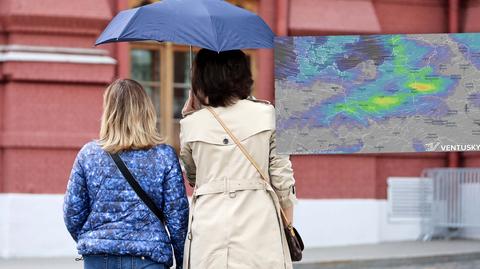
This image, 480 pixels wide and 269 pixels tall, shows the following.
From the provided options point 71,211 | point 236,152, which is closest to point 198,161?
point 236,152

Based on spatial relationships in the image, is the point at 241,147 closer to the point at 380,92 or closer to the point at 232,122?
the point at 232,122

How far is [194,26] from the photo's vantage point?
5109mm

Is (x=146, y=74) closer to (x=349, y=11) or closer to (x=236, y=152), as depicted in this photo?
(x=349, y=11)

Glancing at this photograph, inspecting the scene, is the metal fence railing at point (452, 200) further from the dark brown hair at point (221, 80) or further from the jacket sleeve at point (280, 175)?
the dark brown hair at point (221, 80)

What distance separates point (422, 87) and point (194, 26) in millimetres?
1211

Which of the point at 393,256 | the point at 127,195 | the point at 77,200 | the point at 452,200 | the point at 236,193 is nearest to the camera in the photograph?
the point at 236,193

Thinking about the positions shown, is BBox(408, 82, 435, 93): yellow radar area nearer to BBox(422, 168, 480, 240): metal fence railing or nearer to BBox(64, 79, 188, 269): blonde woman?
BBox(64, 79, 188, 269): blonde woman

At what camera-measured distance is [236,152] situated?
459 centimetres

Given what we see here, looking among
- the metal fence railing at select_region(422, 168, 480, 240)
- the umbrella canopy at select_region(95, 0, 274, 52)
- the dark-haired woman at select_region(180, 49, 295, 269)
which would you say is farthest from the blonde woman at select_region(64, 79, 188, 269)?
the metal fence railing at select_region(422, 168, 480, 240)

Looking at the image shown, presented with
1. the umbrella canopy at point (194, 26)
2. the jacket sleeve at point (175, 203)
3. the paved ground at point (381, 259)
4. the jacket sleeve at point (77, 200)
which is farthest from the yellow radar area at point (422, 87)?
the paved ground at point (381, 259)

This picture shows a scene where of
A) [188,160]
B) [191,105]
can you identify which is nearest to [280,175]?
[188,160]

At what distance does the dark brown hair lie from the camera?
466cm

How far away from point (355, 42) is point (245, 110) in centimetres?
60

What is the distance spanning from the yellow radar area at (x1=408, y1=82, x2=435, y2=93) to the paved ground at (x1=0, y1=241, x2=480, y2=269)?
21.9 feet
